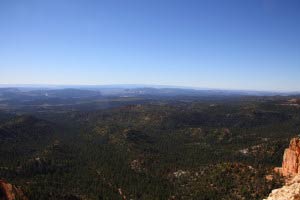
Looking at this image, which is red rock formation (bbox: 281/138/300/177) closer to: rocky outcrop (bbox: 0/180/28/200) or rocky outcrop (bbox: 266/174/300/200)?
rocky outcrop (bbox: 266/174/300/200)

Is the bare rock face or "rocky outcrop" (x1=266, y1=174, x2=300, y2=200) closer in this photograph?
"rocky outcrop" (x1=266, y1=174, x2=300, y2=200)

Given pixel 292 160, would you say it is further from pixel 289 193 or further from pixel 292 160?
pixel 289 193

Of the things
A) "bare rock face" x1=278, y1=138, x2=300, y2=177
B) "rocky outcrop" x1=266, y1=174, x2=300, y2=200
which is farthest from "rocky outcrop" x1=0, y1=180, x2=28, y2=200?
"bare rock face" x1=278, y1=138, x2=300, y2=177

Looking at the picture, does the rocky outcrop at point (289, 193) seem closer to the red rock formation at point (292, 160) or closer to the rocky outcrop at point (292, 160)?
the rocky outcrop at point (292, 160)

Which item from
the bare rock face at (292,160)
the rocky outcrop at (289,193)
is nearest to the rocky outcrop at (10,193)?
the rocky outcrop at (289,193)

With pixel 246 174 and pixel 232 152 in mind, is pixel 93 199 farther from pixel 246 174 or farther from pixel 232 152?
pixel 232 152

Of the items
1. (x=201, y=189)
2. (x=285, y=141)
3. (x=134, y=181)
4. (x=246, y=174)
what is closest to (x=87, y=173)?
(x=134, y=181)

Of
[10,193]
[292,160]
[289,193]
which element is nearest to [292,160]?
[292,160]
